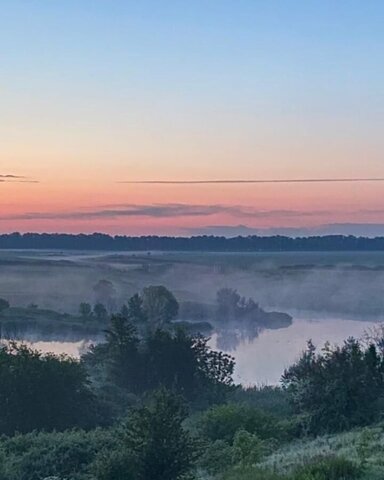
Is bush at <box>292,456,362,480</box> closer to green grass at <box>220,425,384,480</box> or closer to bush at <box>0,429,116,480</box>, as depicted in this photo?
green grass at <box>220,425,384,480</box>

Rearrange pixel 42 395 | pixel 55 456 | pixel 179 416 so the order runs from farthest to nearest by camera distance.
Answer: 1. pixel 42 395
2. pixel 55 456
3. pixel 179 416

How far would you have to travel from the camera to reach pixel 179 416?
18.5 meters

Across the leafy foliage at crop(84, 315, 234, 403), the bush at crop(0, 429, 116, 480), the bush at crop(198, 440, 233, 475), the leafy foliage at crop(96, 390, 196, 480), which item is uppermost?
the leafy foliage at crop(96, 390, 196, 480)

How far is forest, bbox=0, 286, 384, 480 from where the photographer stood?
1689 cm

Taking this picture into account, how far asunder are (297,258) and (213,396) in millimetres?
104887

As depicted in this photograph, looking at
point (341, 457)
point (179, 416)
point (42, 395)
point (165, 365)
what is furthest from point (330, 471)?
point (165, 365)

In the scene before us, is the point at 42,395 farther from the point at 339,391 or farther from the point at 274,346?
the point at 274,346

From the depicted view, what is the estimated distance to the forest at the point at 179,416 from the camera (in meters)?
16.9

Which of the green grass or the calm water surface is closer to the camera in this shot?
the green grass

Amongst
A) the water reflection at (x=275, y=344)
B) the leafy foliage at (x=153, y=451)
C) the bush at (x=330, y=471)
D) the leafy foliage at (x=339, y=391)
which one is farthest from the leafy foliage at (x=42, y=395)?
the bush at (x=330, y=471)

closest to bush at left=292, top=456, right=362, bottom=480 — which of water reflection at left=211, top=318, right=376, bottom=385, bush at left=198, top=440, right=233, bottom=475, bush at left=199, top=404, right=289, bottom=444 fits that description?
bush at left=198, top=440, right=233, bottom=475

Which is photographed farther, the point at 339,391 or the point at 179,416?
the point at 339,391

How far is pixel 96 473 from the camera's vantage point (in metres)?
17.1

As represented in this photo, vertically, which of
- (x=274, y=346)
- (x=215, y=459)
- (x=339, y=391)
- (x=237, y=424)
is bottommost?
(x=274, y=346)
